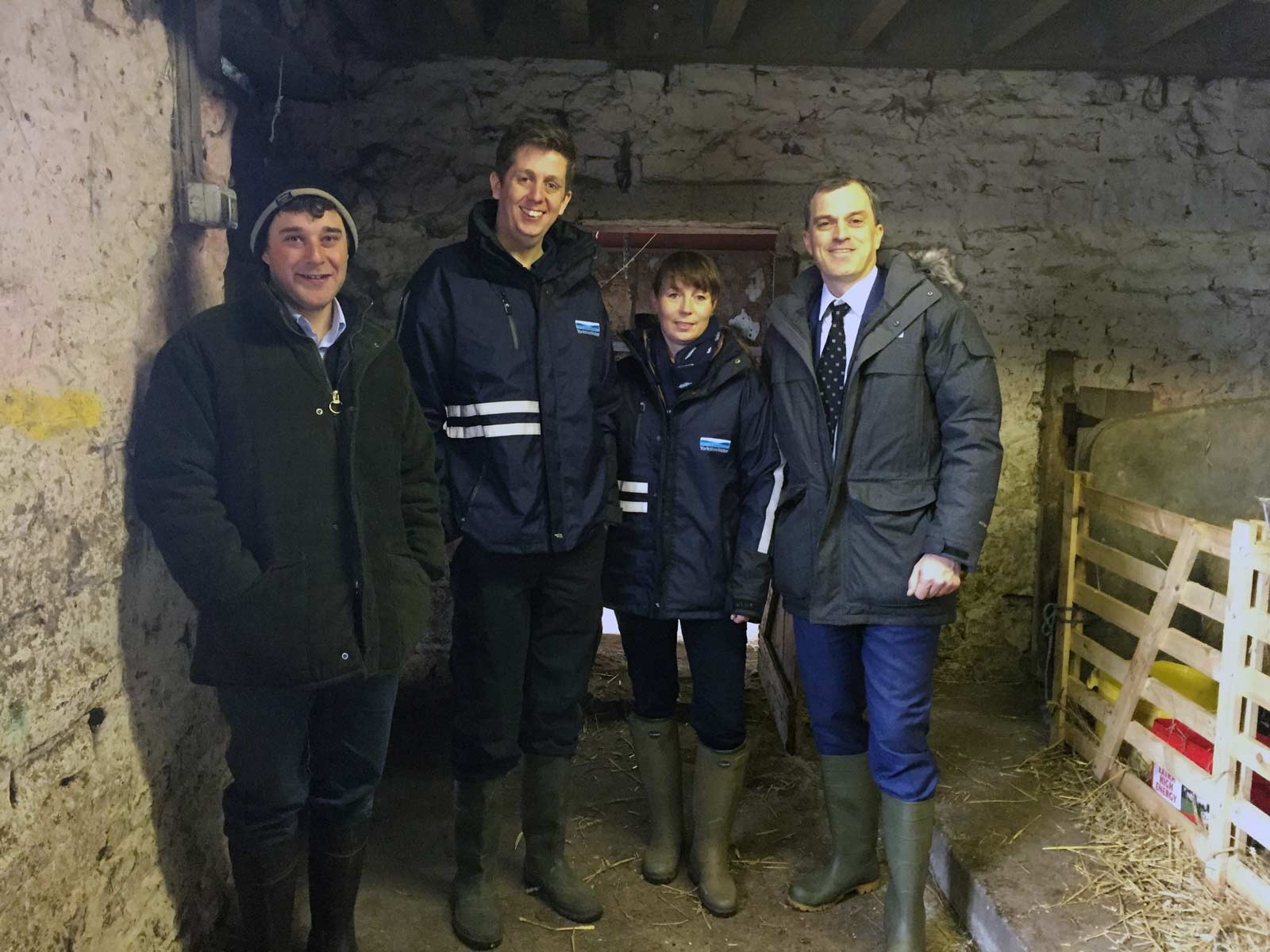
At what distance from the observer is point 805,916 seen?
218cm

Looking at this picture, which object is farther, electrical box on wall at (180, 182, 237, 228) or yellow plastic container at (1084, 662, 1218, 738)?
yellow plastic container at (1084, 662, 1218, 738)

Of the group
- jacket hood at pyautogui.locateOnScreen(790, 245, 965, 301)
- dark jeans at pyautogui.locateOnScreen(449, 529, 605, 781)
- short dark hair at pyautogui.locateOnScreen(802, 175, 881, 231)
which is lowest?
dark jeans at pyautogui.locateOnScreen(449, 529, 605, 781)

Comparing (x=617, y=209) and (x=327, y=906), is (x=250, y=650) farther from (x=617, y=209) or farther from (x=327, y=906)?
(x=617, y=209)

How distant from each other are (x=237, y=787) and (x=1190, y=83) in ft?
12.5

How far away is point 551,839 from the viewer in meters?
2.19

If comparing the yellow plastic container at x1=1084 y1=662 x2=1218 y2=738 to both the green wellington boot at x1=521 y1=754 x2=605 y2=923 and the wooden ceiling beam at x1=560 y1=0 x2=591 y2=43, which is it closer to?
the green wellington boot at x1=521 y1=754 x2=605 y2=923

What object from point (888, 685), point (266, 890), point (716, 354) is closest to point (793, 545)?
point (888, 685)

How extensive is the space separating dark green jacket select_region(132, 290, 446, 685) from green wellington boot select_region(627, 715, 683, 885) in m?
0.80

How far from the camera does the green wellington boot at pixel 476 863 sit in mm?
2041

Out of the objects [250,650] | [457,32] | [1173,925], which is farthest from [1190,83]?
[250,650]

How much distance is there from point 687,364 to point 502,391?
1.57 feet

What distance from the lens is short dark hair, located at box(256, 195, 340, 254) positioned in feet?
5.35

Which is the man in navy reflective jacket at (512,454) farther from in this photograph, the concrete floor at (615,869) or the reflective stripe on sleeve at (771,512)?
the reflective stripe on sleeve at (771,512)

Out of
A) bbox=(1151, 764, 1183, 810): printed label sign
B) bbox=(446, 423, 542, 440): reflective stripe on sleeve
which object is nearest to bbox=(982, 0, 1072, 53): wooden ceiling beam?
bbox=(446, 423, 542, 440): reflective stripe on sleeve
